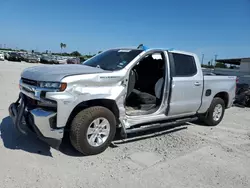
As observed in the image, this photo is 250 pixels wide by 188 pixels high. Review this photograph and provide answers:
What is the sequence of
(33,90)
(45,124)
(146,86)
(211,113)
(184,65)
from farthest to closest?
(211,113)
(146,86)
(184,65)
(33,90)
(45,124)

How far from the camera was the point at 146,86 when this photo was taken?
18.8 feet

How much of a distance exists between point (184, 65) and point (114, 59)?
1687 millimetres

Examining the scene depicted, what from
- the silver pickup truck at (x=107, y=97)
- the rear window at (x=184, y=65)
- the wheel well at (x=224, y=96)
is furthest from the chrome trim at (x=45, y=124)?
the wheel well at (x=224, y=96)

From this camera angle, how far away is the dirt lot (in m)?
3.11

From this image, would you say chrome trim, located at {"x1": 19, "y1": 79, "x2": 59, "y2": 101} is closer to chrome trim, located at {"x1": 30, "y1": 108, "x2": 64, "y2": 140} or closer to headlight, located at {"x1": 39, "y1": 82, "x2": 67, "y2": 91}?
headlight, located at {"x1": 39, "y1": 82, "x2": 67, "y2": 91}

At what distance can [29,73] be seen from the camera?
3848 millimetres

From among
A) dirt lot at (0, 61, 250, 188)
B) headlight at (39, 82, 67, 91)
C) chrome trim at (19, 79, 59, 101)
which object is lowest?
dirt lot at (0, 61, 250, 188)

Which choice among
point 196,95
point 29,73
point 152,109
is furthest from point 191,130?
point 29,73

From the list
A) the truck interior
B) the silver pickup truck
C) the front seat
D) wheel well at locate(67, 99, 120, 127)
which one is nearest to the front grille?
the silver pickup truck

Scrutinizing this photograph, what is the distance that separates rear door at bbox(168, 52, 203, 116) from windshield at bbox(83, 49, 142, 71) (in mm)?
966

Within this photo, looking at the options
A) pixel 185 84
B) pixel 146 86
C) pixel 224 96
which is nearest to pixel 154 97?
pixel 146 86

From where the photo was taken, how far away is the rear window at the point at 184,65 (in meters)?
4.96

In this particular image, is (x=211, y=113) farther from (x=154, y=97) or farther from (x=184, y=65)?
(x=154, y=97)

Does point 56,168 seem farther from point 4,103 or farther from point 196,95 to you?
point 4,103
